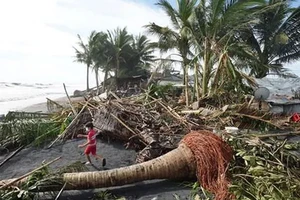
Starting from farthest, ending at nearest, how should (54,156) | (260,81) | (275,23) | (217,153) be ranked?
1. (275,23)
2. (260,81)
3. (54,156)
4. (217,153)

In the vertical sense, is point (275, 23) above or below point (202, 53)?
above

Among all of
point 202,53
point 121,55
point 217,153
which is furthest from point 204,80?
point 121,55

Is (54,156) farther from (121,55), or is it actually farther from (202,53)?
(121,55)

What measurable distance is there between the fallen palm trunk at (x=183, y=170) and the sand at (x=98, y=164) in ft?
0.54

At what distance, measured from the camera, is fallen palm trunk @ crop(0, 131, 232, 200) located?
197 inches

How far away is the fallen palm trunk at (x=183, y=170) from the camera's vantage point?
4.99 m

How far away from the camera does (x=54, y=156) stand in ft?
22.9

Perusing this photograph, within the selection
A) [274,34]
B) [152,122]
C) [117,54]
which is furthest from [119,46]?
[152,122]

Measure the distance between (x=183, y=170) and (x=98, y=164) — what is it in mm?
1815

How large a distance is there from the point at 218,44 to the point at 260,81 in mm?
6447

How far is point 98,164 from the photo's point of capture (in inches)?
249

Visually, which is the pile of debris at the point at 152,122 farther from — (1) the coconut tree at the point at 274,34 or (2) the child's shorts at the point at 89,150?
(1) the coconut tree at the point at 274,34

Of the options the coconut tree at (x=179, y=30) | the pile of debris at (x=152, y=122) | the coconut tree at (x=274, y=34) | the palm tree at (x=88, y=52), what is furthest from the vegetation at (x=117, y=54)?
the pile of debris at (x=152, y=122)

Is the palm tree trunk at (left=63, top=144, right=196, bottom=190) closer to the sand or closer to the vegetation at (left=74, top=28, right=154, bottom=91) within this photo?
the sand
